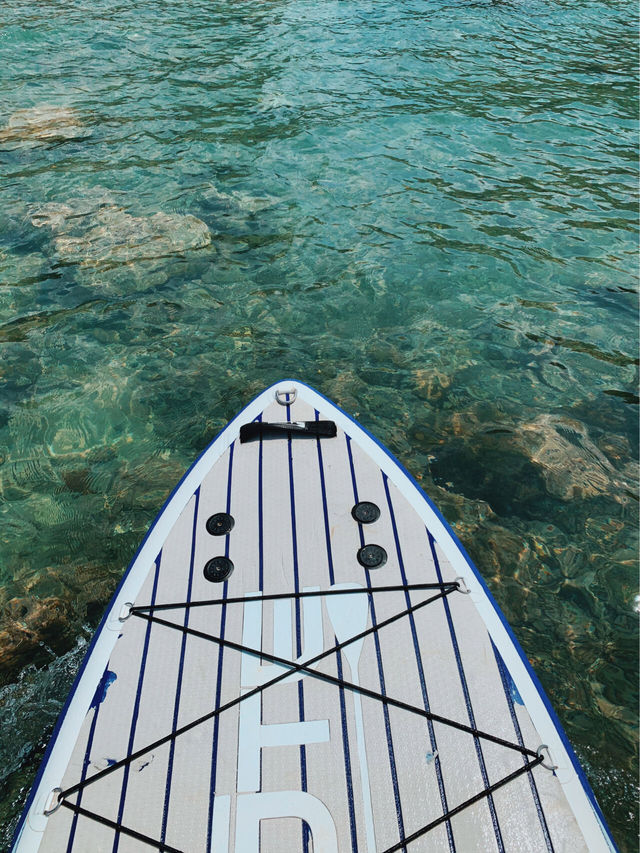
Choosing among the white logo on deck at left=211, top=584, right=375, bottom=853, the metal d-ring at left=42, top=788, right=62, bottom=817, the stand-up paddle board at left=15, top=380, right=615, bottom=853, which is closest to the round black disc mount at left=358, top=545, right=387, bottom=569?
the stand-up paddle board at left=15, top=380, right=615, bottom=853

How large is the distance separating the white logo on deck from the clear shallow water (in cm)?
164

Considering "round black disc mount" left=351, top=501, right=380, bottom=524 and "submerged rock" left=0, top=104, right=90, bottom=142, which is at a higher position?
"submerged rock" left=0, top=104, right=90, bottom=142

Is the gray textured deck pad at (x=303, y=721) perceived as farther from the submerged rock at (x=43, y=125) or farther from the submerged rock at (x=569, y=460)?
the submerged rock at (x=43, y=125)

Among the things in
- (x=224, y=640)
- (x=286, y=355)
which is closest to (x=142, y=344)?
(x=286, y=355)

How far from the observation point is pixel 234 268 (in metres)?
8.23

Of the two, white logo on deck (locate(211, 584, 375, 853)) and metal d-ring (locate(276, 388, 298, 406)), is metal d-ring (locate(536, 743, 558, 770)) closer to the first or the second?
white logo on deck (locate(211, 584, 375, 853))

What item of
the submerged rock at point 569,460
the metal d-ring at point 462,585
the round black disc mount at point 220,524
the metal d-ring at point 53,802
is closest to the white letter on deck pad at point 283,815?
the metal d-ring at point 53,802

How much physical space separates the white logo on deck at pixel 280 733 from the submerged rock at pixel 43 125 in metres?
11.1

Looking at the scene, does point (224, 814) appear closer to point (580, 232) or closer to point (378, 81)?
point (580, 232)

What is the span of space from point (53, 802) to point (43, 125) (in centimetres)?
1239

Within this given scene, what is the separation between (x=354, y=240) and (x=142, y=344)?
11.7 feet

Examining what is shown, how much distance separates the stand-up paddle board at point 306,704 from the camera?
2920mm

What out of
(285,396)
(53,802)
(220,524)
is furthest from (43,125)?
(53,802)

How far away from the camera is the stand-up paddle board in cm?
292
